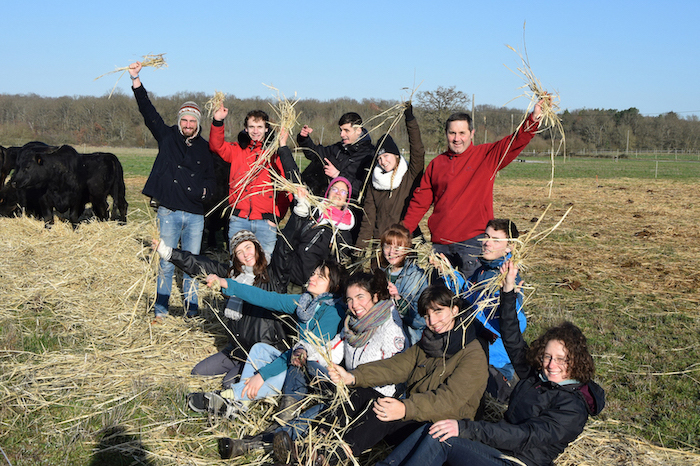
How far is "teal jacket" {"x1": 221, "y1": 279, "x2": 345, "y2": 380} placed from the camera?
13.5 feet

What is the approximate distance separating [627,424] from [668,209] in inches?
552

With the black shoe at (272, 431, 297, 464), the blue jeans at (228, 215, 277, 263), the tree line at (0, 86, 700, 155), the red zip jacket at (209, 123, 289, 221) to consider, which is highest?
the tree line at (0, 86, 700, 155)

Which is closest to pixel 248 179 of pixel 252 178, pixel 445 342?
pixel 252 178

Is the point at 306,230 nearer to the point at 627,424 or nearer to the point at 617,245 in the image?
the point at 627,424

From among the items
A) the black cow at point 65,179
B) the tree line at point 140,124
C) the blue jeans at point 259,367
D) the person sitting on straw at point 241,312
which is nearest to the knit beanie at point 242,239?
the person sitting on straw at point 241,312

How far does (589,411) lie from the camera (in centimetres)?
315

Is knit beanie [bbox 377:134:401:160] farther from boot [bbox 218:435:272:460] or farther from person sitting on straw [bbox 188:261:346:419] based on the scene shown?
boot [bbox 218:435:272:460]

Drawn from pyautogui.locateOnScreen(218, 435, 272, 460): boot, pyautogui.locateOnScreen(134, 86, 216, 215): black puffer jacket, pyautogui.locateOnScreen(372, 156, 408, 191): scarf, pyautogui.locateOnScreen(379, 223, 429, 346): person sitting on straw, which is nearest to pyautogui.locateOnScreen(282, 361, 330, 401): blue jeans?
pyautogui.locateOnScreen(218, 435, 272, 460): boot

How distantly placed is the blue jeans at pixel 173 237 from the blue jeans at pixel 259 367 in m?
1.64

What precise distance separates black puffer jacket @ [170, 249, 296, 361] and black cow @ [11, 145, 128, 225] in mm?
7363

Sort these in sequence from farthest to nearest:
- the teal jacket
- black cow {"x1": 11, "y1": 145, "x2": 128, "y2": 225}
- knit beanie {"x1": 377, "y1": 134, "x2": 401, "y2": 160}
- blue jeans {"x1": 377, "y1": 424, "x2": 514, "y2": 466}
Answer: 1. black cow {"x1": 11, "y1": 145, "x2": 128, "y2": 225}
2. knit beanie {"x1": 377, "y1": 134, "x2": 401, "y2": 160}
3. the teal jacket
4. blue jeans {"x1": 377, "y1": 424, "x2": 514, "y2": 466}

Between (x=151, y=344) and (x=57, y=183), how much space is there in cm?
695

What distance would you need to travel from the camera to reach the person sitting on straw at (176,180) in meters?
5.72

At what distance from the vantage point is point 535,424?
3004 millimetres
